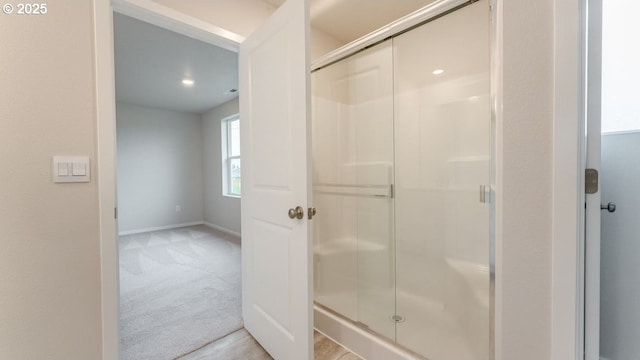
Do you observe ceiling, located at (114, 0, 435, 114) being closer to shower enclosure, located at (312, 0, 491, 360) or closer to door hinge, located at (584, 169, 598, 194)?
shower enclosure, located at (312, 0, 491, 360)

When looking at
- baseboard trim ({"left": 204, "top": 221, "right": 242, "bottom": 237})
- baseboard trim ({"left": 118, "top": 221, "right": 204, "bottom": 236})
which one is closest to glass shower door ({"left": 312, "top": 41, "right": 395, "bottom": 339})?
baseboard trim ({"left": 204, "top": 221, "right": 242, "bottom": 237})

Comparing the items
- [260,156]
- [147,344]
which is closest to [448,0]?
[260,156]

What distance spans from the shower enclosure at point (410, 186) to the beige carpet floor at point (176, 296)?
863 millimetres

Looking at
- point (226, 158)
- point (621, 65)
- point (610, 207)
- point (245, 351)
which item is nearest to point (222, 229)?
point (226, 158)

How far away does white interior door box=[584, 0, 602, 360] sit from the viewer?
2.72ft

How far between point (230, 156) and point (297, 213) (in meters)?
4.23

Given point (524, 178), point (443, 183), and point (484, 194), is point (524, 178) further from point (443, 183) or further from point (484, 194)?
point (443, 183)

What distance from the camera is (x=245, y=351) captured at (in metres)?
1.62

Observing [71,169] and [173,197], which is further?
[173,197]

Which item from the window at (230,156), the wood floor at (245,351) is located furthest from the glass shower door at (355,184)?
the window at (230,156)

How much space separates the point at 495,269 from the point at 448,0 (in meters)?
1.36

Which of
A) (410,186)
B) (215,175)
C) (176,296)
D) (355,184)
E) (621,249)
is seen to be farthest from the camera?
(215,175)

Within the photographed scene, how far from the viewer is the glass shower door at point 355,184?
1964 mm

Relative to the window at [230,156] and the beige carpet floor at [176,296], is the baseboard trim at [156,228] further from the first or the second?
the window at [230,156]
